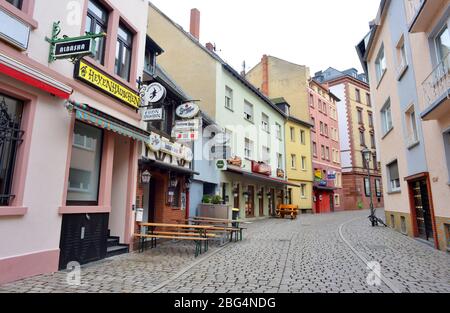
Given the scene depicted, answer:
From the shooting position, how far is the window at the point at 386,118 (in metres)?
14.6

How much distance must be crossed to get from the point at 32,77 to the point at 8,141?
129 centimetres

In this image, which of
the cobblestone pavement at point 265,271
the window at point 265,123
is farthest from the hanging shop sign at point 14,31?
the window at point 265,123

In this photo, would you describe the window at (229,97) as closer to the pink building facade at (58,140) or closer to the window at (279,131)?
the window at (279,131)

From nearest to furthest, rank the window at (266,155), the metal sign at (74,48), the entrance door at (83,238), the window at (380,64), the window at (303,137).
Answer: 1. the metal sign at (74,48)
2. the entrance door at (83,238)
3. the window at (380,64)
4. the window at (266,155)
5. the window at (303,137)

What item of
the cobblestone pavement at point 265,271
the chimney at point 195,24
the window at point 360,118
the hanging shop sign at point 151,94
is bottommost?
the cobblestone pavement at point 265,271

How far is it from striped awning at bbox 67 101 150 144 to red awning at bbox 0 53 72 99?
1.02 ft

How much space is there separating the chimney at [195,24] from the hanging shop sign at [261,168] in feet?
33.9

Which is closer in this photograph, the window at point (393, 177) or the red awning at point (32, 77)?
the red awning at point (32, 77)

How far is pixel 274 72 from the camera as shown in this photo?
3350cm

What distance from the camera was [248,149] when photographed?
22.4 m

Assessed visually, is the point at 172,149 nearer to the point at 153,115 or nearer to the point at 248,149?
the point at 153,115

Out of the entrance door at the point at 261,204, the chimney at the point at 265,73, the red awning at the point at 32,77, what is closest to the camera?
the red awning at the point at 32,77
